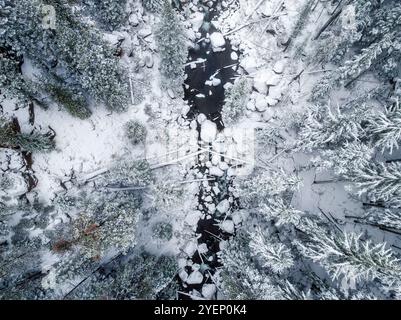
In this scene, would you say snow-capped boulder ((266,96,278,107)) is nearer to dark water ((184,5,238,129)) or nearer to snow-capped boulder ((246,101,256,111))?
snow-capped boulder ((246,101,256,111))

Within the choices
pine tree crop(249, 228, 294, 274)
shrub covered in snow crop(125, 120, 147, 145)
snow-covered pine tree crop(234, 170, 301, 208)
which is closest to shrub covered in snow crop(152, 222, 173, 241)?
snow-covered pine tree crop(234, 170, 301, 208)

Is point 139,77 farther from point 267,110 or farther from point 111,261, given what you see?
point 111,261

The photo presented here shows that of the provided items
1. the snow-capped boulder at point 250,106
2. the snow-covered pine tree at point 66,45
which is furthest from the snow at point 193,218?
the snow-covered pine tree at point 66,45

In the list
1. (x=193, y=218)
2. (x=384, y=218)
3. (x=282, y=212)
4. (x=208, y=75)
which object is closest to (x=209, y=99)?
(x=208, y=75)

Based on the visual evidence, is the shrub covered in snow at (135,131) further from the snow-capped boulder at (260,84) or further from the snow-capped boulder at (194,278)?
the snow-capped boulder at (194,278)

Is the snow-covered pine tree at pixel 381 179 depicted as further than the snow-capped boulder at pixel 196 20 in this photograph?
No
